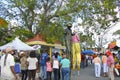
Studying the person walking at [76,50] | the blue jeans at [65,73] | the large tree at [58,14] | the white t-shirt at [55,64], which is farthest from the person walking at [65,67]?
the large tree at [58,14]

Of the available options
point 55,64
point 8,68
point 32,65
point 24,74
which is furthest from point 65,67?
point 8,68

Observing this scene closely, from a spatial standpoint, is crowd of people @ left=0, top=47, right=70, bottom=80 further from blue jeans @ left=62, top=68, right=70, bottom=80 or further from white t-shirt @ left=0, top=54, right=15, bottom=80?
white t-shirt @ left=0, top=54, right=15, bottom=80

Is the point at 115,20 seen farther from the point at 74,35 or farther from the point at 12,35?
the point at 74,35

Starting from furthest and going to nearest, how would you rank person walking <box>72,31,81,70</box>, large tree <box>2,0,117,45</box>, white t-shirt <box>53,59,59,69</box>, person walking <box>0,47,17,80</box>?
large tree <box>2,0,117,45</box>, white t-shirt <box>53,59,59,69</box>, person walking <box>72,31,81,70</box>, person walking <box>0,47,17,80</box>

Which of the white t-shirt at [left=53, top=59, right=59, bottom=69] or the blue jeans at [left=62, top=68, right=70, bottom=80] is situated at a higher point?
the white t-shirt at [left=53, top=59, right=59, bottom=69]

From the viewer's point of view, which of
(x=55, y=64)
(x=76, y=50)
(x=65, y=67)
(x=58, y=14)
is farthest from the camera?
(x=58, y=14)

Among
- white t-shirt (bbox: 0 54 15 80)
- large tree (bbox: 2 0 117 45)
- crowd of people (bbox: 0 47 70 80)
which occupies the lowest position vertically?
white t-shirt (bbox: 0 54 15 80)

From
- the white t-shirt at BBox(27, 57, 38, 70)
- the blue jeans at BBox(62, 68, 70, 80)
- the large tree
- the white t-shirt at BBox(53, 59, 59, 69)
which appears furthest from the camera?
the large tree

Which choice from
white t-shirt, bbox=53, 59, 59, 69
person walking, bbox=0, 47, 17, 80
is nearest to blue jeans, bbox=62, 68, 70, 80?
white t-shirt, bbox=53, 59, 59, 69

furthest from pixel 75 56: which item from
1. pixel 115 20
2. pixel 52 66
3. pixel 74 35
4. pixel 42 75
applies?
pixel 115 20

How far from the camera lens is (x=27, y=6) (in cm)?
3575

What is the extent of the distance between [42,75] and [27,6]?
48.5 ft

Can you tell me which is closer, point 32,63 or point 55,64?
point 32,63

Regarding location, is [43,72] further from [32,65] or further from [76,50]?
[76,50]
